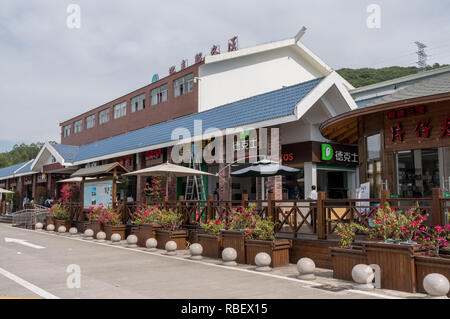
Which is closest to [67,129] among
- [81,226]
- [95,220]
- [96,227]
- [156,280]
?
[81,226]

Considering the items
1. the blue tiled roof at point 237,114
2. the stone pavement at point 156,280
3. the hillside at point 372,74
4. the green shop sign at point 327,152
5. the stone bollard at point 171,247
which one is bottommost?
the stone pavement at point 156,280

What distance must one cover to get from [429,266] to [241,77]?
893 inches

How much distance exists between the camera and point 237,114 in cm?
1652

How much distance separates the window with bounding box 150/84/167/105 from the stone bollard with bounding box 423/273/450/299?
2641cm

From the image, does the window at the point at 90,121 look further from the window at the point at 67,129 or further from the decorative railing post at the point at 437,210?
the decorative railing post at the point at 437,210

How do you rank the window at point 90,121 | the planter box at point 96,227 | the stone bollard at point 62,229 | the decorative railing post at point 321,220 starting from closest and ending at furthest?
the decorative railing post at point 321,220 < the planter box at point 96,227 < the stone bollard at point 62,229 < the window at point 90,121

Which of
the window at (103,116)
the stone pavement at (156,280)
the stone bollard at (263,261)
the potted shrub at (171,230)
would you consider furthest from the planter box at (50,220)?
the stone bollard at (263,261)

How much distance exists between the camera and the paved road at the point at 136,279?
6.95m

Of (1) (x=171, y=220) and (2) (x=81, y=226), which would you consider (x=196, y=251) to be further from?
(2) (x=81, y=226)

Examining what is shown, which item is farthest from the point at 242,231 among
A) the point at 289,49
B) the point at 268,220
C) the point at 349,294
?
the point at 289,49

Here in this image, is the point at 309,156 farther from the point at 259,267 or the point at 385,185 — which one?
the point at 259,267

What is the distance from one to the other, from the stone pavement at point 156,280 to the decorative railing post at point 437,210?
150 centimetres

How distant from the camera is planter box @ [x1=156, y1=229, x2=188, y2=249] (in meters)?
13.3

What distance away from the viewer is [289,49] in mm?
28844
